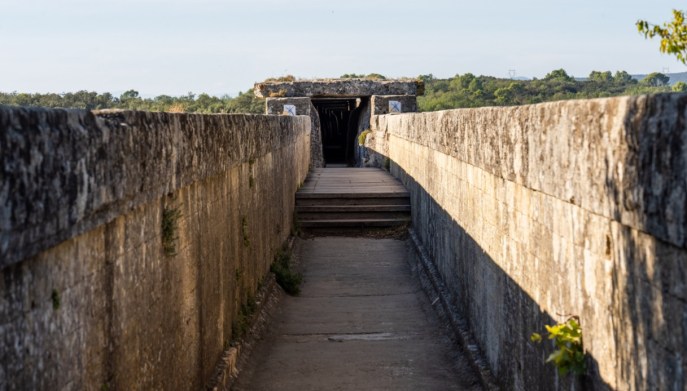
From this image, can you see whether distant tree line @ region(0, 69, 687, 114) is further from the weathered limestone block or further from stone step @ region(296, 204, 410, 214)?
the weathered limestone block

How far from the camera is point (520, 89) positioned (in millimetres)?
67188

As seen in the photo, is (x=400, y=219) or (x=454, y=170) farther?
(x=400, y=219)

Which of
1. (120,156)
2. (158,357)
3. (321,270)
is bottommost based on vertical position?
(321,270)

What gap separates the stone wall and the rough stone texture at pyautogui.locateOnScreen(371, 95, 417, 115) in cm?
1802

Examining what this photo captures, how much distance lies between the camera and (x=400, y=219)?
45.9ft

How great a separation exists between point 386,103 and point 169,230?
20682 millimetres

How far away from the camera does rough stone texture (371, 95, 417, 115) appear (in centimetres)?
2502

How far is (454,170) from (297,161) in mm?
7595

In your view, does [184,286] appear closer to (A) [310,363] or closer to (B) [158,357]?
(B) [158,357]

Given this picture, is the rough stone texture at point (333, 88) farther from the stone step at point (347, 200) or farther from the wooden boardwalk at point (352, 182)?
the stone step at point (347, 200)

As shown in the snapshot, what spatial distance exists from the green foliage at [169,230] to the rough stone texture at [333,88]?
2084 cm

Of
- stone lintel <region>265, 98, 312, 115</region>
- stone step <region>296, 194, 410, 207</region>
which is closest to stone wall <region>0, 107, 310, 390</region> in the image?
A: stone step <region>296, 194, 410, 207</region>

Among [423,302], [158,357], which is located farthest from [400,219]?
[158,357]

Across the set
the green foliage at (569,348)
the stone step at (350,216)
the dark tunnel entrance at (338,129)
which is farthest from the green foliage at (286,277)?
the dark tunnel entrance at (338,129)
